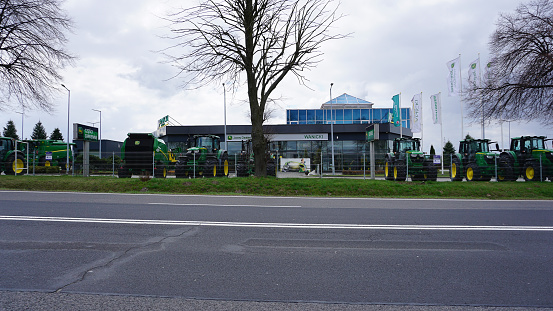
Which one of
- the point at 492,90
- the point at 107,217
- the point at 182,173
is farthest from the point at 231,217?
the point at 492,90

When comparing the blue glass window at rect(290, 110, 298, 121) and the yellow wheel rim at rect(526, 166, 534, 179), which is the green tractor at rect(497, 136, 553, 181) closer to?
the yellow wheel rim at rect(526, 166, 534, 179)

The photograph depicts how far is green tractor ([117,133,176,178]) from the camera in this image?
2184cm

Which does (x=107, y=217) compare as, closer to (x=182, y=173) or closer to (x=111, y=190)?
(x=111, y=190)

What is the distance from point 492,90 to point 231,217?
1784cm

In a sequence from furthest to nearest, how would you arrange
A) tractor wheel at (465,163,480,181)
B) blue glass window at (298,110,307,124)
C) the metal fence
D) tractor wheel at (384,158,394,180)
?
blue glass window at (298,110,307,124) < tractor wheel at (384,158,394,180) < tractor wheel at (465,163,480,181) < the metal fence

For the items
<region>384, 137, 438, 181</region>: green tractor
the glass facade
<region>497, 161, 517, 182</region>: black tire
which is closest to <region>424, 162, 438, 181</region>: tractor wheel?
<region>384, 137, 438, 181</region>: green tractor

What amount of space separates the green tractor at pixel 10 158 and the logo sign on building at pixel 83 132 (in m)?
4.18

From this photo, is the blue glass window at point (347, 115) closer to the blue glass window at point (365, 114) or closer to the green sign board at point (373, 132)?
the blue glass window at point (365, 114)

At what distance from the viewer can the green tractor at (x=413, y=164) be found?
2014 cm

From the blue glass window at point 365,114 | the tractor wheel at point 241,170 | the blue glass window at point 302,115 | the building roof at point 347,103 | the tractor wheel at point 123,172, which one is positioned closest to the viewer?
the tractor wheel at point 123,172

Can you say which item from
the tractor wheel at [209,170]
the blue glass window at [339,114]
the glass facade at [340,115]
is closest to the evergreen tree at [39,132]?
the glass facade at [340,115]

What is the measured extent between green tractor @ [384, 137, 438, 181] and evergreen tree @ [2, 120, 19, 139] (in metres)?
79.7

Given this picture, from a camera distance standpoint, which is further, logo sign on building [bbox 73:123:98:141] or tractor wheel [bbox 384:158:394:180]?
tractor wheel [bbox 384:158:394:180]

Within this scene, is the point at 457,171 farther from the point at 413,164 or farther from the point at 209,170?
the point at 209,170
